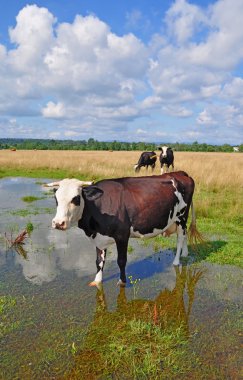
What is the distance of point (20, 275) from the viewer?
20.8 feet

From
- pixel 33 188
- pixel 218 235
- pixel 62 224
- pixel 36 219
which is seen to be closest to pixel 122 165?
pixel 33 188

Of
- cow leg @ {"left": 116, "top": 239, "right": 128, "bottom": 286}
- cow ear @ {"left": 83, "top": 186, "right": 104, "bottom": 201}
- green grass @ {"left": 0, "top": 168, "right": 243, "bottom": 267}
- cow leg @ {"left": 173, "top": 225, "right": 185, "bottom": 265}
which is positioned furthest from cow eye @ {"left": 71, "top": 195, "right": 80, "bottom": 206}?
green grass @ {"left": 0, "top": 168, "right": 243, "bottom": 267}

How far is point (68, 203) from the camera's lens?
5289 millimetres

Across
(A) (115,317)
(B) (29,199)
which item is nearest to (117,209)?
(A) (115,317)

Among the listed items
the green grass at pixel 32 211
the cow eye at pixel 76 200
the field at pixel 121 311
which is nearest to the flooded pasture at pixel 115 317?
the field at pixel 121 311

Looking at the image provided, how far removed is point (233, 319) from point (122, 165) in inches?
855

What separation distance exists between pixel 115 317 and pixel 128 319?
0.20m

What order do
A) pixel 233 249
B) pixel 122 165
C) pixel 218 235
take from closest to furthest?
pixel 233 249, pixel 218 235, pixel 122 165

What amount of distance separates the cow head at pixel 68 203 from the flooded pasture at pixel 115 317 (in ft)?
4.24

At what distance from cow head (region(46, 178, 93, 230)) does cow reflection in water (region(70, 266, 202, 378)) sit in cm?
141

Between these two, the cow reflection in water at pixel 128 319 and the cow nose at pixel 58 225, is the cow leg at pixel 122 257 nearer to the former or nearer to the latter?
the cow reflection in water at pixel 128 319

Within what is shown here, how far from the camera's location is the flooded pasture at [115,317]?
3.85 metres

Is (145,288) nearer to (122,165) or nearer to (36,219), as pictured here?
(36,219)

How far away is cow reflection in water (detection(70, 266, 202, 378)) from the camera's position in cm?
411
